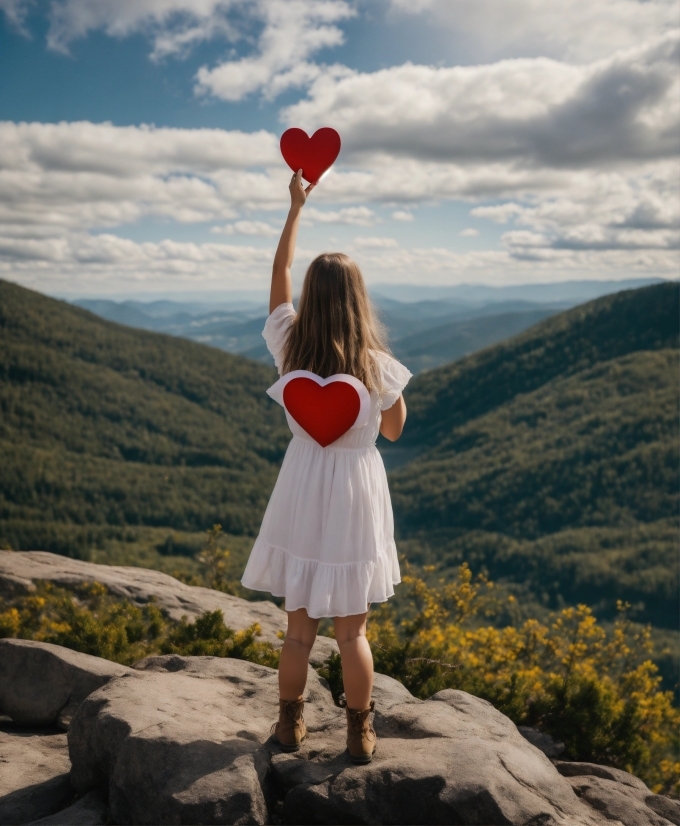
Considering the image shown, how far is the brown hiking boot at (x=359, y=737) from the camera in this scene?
4575mm

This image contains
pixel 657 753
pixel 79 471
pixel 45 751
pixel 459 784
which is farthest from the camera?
pixel 79 471

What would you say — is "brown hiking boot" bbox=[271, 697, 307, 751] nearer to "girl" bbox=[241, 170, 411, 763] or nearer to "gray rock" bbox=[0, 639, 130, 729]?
"girl" bbox=[241, 170, 411, 763]

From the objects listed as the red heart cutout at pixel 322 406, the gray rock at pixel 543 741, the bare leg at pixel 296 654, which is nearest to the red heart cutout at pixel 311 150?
the red heart cutout at pixel 322 406

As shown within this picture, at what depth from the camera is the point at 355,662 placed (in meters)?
4.64

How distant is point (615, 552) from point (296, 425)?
422 ft

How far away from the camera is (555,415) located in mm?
179750

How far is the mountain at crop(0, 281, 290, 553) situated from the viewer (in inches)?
5079

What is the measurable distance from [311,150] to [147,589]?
21.5 feet

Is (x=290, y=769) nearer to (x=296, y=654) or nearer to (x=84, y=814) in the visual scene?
(x=296, y=654)

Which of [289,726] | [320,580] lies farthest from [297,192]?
[289,726]

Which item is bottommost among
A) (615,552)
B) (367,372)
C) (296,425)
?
(615,552)

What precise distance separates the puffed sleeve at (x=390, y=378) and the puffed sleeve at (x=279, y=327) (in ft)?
2.33

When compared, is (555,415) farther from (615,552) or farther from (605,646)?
(605,646)

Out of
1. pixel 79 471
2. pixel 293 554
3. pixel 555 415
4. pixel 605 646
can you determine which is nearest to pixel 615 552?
pixel 555 415
